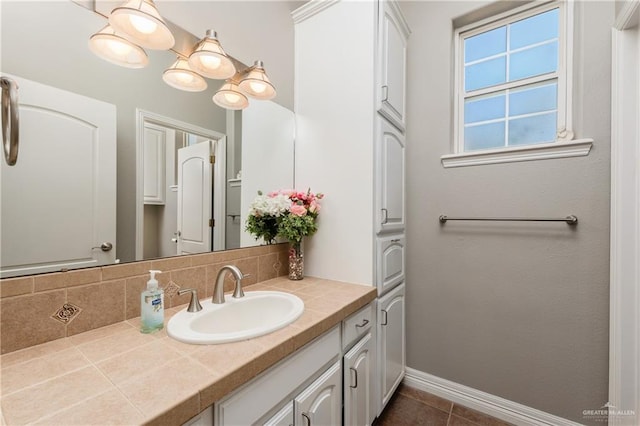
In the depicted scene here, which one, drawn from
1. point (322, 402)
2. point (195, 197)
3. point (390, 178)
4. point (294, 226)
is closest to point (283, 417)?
point (322, 402)

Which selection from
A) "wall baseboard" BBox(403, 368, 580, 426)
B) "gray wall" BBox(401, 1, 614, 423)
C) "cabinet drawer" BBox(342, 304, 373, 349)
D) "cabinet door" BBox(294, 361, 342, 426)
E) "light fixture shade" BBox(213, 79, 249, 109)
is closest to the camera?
"cabinet door" BBox(294, 361, 342, 426)

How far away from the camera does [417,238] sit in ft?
6.20

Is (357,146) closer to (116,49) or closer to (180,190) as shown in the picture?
(180,190)

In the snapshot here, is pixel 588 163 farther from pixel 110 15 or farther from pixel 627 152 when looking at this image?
pixel 110 15

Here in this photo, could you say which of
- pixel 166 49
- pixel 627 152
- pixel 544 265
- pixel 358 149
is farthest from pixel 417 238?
pixel 166 49

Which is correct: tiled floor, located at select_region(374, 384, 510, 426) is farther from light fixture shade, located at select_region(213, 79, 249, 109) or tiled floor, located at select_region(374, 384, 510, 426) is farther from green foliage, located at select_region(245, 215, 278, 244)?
light fixture shade, located at select_region(213, 79, 249, 109)

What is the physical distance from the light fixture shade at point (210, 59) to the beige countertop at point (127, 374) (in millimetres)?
1048

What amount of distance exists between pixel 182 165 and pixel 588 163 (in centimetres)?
206

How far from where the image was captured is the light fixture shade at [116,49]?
34.3 inches

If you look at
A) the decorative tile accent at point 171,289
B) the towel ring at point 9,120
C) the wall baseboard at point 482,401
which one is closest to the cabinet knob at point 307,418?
Result: the decorative tile accent at point 171,289

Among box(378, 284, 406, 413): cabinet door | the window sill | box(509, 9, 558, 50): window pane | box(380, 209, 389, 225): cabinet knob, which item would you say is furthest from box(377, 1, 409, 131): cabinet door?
box(378, 284, 406, 413): cabinet door

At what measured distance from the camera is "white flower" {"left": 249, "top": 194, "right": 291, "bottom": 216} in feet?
4.68

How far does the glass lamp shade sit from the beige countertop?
1.16 metres

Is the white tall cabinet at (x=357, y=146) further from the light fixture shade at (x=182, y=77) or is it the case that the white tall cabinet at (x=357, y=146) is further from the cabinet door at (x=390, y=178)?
the light fixture shade at (x=182, y=77)
